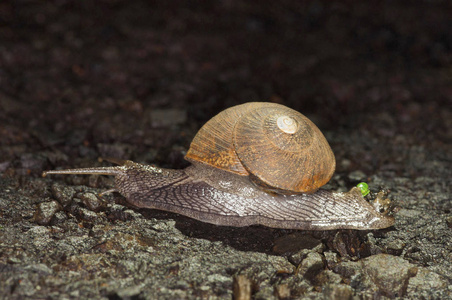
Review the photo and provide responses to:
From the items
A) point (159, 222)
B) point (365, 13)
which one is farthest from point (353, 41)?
point (159, 222)

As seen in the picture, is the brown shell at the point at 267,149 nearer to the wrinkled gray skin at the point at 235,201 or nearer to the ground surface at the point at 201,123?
the wrinkled gray skin at the point at 235,201

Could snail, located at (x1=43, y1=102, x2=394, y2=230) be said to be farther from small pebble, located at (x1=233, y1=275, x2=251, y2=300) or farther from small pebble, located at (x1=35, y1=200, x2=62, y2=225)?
small pebble, located at (x1=233, y1=275, x2=251, y2=300)

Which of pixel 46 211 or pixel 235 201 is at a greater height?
pixel 235 201

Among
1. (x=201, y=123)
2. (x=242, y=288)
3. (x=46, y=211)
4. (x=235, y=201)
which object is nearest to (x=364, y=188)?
(x=235, y=201)

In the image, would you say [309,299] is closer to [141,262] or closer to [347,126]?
[141,262]

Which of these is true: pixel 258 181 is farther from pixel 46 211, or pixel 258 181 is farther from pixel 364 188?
pixel 46 211

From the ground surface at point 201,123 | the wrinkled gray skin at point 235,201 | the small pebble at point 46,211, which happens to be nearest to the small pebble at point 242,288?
the ground surface at point 201,123
